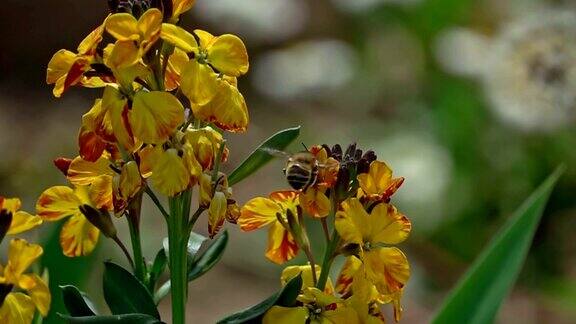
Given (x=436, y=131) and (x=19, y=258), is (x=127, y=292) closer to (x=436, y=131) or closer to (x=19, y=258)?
(x=19, y=258)

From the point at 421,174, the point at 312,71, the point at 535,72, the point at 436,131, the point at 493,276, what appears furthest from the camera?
the point at 312,71

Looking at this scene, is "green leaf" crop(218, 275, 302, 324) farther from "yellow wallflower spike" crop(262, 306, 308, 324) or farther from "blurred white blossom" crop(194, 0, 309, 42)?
"blurred white blossom" crop(194, 0, 309, 42)

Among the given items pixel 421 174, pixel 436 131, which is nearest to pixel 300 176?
pixel 421 174

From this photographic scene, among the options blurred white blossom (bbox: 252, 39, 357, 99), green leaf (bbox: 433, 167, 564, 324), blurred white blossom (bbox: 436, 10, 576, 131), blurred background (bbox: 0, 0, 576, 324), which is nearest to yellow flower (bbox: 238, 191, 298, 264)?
green leaf (bbox: 433, 167, 564, 324)

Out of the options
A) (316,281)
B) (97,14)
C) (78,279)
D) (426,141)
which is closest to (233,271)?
(426,141)

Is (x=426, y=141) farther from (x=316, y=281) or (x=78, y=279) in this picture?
(x=316, y=281)
